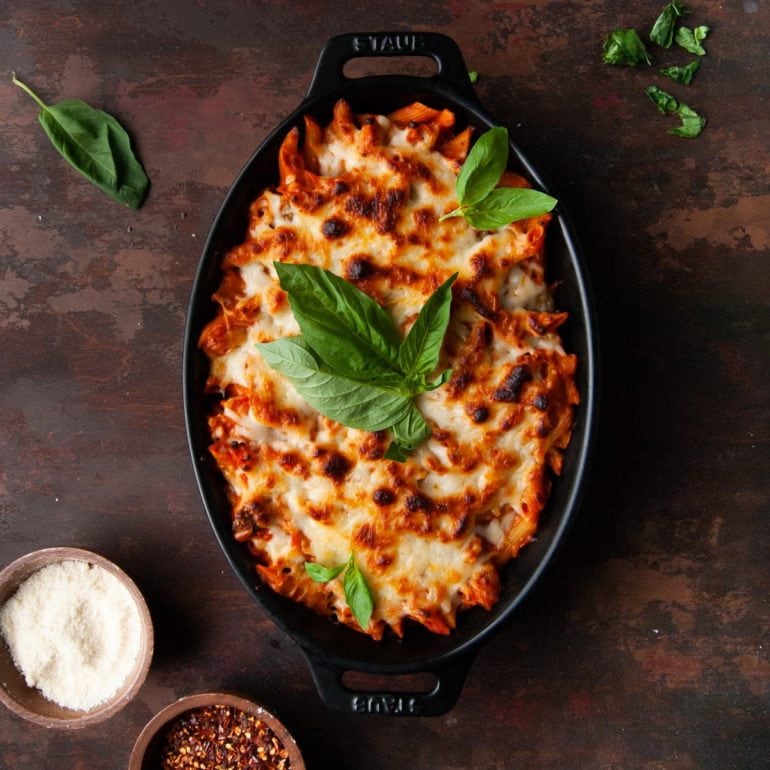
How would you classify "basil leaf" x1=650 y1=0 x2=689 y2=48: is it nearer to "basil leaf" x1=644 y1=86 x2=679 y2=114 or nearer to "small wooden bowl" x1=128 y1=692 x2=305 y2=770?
"basil leaf" x1=644 y1=86 x2=679 y2=114

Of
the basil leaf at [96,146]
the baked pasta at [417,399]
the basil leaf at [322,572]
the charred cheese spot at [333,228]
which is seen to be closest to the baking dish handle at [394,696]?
the baked pasta at [417,399]

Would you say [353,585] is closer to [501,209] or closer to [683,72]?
[501,209]

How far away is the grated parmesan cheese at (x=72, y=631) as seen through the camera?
9.66ft

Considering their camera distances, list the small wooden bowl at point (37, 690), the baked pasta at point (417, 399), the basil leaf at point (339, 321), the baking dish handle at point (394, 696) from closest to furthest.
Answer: the basil leaf at point (339, 321)
the baked pasta at point (417, 399)
the baking dish handle at point (394, 696)
the small wooden bowl at point (37, 690)

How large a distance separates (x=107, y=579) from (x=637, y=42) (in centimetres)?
275

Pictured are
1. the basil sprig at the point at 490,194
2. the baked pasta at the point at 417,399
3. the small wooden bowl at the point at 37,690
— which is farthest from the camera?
the small wooden bowl at the point at 37,690

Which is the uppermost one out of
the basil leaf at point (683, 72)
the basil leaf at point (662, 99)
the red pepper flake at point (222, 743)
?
the basil leaf at point (683, 72)

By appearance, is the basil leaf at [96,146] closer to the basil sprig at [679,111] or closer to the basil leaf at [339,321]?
the basil leaf at [339,321]

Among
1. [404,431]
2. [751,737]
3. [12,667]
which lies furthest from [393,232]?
[751,737]

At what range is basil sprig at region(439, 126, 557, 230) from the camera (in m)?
2.40

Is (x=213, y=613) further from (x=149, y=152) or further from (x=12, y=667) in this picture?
(x=149, y=152)

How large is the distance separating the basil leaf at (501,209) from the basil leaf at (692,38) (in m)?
1.11

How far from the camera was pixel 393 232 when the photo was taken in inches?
98.5

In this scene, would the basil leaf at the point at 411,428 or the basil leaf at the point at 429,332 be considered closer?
the basil leaf at the point at 429,332
